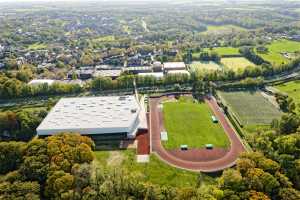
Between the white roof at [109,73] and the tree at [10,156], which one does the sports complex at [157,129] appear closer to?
the tree at [10,156]

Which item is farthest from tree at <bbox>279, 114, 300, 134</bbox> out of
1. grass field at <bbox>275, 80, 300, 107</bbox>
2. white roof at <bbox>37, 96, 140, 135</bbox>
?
white roof at <bbox>37, 96, 140, 135</bbox>

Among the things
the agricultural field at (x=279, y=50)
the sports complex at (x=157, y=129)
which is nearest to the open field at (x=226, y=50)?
the agricultural field at (x=279, y=50)

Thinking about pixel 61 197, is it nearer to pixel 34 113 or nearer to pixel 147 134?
pixel 147 134

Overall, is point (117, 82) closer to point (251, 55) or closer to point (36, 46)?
point (251, 55)

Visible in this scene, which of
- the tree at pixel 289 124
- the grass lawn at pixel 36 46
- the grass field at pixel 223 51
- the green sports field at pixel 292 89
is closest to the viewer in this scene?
the tree at pixel 289 124

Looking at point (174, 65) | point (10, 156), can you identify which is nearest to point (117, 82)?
point (174, 65)

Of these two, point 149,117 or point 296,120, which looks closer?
point 296,120

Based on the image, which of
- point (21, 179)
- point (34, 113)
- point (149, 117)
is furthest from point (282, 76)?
point (21, 179)
